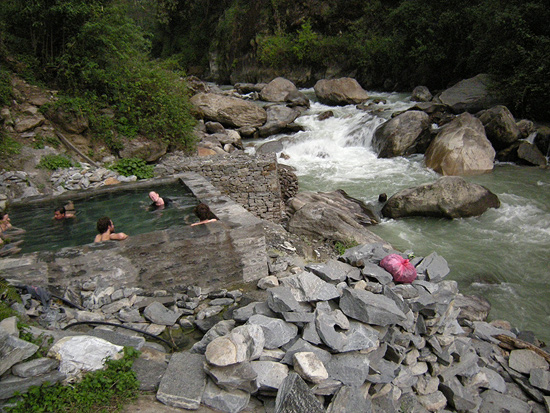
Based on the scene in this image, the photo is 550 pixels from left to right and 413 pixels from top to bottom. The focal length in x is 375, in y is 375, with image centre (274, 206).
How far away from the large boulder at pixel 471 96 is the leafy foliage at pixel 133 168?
12890 mm

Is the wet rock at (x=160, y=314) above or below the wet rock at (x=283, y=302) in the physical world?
below

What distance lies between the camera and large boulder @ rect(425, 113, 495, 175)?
12305mm

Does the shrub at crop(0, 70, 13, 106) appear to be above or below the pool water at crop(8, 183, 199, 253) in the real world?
above

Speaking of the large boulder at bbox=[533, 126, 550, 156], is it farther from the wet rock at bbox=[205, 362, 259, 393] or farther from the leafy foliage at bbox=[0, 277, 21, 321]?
the leafy foliage at bbox=[0, 277, 21, 321]

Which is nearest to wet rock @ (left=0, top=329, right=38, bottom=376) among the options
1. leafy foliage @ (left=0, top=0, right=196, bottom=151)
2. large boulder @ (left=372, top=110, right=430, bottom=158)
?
leafy foliage @ (left=0, top=0, right=196, bottom=151)

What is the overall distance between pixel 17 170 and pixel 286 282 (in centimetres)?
813

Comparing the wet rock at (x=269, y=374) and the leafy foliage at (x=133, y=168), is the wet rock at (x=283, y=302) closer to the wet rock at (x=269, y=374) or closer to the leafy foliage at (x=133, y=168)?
the wet rock at (x=269, y=374)

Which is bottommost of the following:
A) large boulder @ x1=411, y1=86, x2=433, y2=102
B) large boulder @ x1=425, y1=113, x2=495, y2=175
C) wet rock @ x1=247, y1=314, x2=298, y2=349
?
wet rock @ x1=247, y1=314, x2=298, y2=349

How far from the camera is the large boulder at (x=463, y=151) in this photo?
12305 mm

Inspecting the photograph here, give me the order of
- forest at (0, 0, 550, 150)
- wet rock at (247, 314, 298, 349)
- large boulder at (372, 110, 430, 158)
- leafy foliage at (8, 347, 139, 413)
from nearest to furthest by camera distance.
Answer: leafy foliage at (8, 347, 139, 413)
wet rock at (247, 314, 298, 349)
forest at (0, 0, 550, 150)
large boulder at (372, 110, 430, 158)

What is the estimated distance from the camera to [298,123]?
57.0 feet

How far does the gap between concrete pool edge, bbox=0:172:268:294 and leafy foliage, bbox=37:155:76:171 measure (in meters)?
5.50

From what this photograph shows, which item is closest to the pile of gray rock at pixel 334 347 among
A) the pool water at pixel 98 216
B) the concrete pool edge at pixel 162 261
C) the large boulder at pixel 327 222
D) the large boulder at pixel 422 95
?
the concrete pool edge at pixel 162 261

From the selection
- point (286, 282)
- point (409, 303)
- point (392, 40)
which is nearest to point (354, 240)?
point (409, 303)
